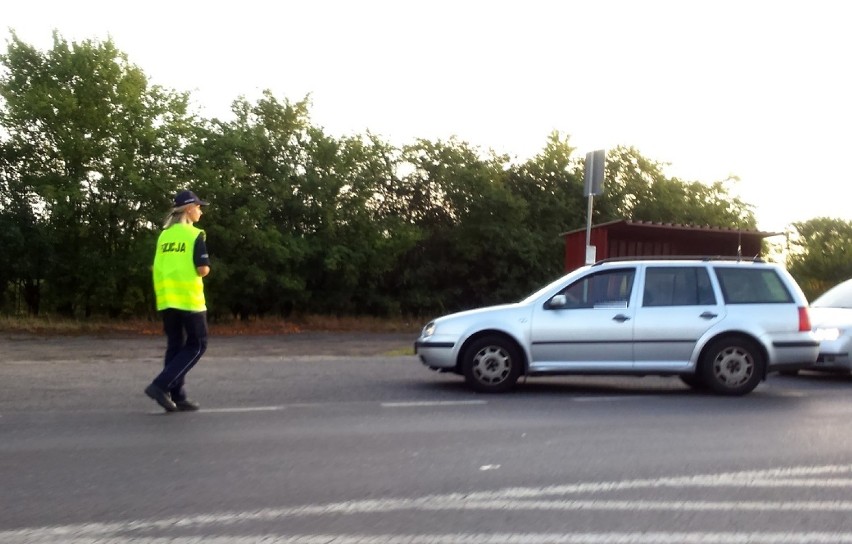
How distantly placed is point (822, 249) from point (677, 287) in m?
59.9

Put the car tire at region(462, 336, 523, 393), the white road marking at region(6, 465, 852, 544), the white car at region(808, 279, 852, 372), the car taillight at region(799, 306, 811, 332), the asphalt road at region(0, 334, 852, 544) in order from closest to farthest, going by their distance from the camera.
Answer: the white road marking at region(6, 465, 852, 544), the asphalt road at region(0, 334, 852, 544), the car tire at region(462, 336, 523, 393), the car taillight at region(799, 306, 811, 332), the white car at region(808, 279, 852, 372)

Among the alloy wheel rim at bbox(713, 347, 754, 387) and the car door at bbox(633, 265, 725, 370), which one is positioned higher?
the car door at bbox(633, 265, 725, 370)

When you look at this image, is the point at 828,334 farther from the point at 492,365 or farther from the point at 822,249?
the point at 822,249

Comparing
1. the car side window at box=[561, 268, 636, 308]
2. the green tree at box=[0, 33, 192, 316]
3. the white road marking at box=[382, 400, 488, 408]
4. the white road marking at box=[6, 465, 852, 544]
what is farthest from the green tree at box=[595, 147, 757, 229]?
the white road marking at box=[6, 465, 852, 544]

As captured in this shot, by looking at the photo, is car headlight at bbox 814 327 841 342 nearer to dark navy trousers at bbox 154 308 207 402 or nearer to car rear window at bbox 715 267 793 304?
car rear window at bbox 715 267 793 304

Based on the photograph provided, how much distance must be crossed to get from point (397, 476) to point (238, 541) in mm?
1812

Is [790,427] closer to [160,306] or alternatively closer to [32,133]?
[160,306]

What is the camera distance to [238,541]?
495 centimetres

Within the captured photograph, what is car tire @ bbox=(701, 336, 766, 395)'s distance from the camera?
11.6 m

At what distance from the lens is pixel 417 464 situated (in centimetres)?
705

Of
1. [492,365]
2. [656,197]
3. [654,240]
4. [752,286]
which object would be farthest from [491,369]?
[656,197]

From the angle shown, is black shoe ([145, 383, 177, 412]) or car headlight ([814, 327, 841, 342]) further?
car headlight ([814, 327, 841, 342])

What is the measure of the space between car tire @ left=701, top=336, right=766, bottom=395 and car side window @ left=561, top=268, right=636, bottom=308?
42.9 inches

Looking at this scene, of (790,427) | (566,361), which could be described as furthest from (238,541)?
(566,361)
